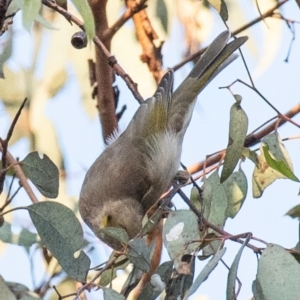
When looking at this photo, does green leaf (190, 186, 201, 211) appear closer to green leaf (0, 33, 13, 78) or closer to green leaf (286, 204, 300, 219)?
green leaf (286, 204, 300, 219)

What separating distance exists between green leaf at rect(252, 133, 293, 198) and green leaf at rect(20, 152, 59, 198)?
1.31 ft

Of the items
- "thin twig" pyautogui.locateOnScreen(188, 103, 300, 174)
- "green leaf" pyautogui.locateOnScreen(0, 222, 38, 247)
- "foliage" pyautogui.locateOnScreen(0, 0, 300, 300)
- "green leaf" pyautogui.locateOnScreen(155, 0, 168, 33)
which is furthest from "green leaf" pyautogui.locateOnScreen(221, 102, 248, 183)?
"green leaf" pyautogui.locateOnScreen(155, 0, 168, 33)

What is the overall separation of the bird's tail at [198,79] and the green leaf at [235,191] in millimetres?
629

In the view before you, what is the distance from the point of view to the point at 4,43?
6.18 ft

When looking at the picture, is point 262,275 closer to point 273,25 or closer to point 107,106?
point 107,106

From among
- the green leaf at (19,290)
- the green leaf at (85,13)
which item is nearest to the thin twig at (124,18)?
the green leaf at (19,290)

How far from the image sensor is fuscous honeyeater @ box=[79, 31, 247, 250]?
1.94 meters

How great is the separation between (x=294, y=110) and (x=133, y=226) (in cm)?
51

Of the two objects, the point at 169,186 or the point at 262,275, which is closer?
the point at 262,275

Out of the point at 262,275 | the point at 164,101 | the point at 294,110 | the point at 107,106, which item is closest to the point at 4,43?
the point at 107,106

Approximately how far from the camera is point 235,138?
1321 millimetres

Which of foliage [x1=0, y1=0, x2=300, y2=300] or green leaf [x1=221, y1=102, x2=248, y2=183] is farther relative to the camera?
green leaf [x1=221, y1=102, x2=248, y2=183]

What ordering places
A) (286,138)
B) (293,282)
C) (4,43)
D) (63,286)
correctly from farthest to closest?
(4,43), (63,286), (286,138), (293,282)

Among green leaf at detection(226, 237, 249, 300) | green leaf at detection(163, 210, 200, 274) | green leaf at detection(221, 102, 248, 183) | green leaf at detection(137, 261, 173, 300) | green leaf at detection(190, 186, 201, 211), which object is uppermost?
green leaf at detection(221, 102, 248, 183)
